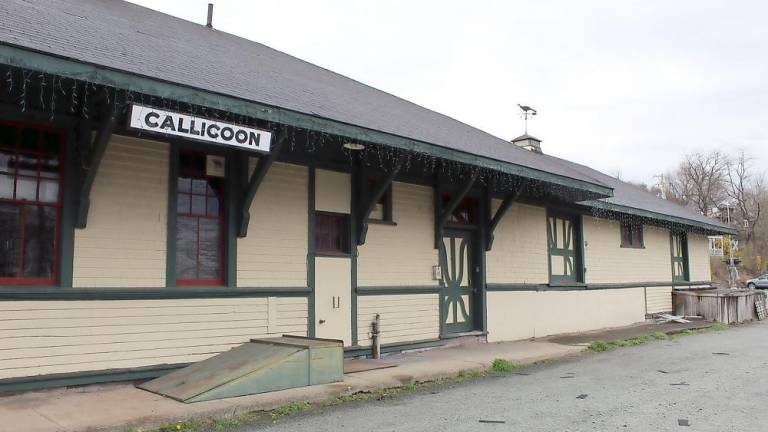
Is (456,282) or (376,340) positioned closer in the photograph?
(376,340)

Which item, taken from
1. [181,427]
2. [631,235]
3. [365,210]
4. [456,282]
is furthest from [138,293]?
[631,235]

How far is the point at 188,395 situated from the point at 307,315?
3039 mm

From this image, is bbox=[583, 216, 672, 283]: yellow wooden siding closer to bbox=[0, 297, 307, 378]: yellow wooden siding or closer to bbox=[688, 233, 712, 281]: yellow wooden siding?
bbox=[688, 233, 712, 281]: yellow wooden siding

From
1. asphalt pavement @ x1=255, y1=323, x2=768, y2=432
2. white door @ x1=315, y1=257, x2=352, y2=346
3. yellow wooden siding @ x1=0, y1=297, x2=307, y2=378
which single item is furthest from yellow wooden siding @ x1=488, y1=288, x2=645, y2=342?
yellow wooden siding @ x1=0, y1=297, x2=307, y2=378

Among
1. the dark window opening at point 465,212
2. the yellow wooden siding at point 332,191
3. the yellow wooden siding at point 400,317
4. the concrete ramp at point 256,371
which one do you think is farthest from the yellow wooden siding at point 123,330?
the dark window opening at point 465,212

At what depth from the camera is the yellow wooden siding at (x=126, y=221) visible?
723 centimetres

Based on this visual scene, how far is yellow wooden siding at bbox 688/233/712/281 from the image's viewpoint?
21906 mm

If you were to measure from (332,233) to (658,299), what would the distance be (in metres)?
13.5

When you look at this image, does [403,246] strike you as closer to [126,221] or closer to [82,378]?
[126,221]

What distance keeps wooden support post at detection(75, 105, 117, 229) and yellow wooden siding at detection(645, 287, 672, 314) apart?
53.8 feet

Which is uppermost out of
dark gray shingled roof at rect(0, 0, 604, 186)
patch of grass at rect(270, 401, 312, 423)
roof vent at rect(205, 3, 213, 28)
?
roof vent at rect(205, 3, 213, 28)

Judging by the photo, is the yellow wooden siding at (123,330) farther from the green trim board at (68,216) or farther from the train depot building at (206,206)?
the green trim board at (68,216)

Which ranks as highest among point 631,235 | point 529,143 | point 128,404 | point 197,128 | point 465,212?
point 529,143

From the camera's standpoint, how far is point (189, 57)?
27.2ft
